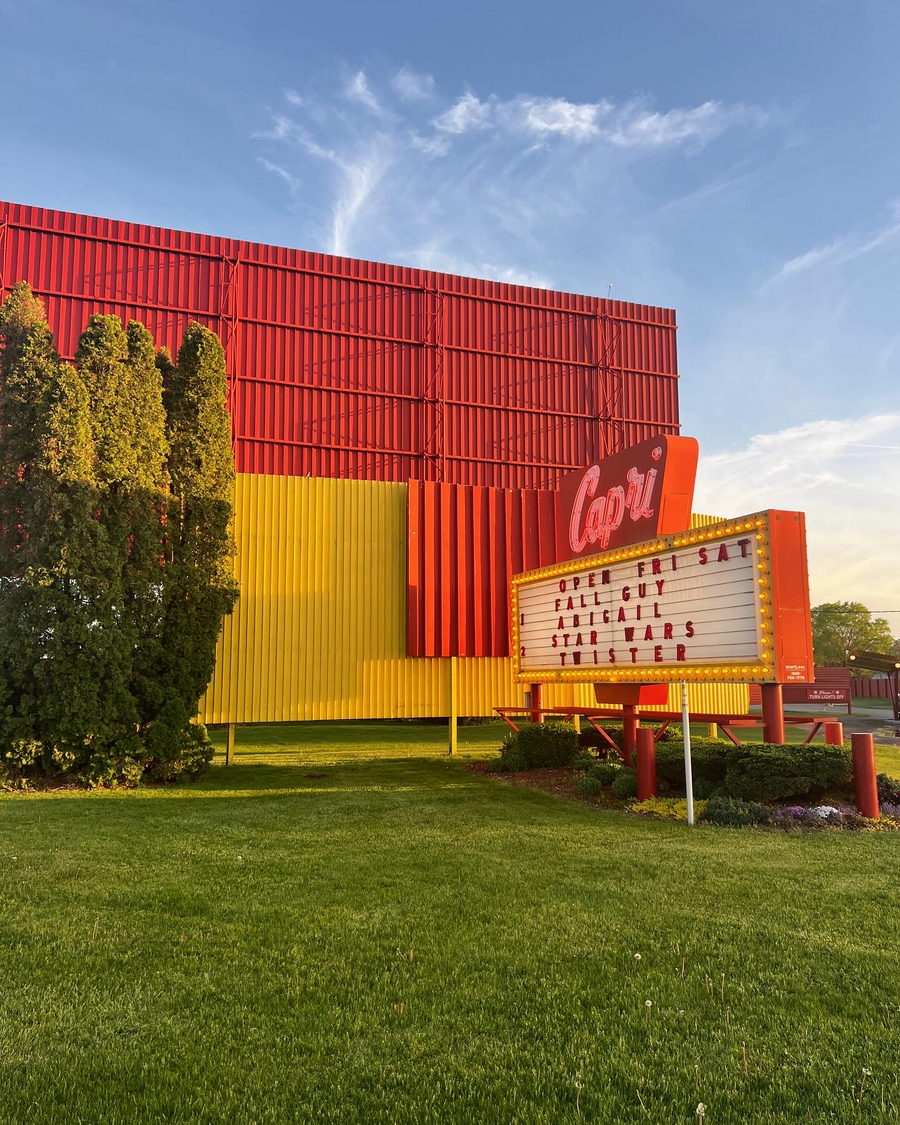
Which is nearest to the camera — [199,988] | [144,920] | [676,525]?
[199,988]

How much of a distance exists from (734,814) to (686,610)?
2.69 m

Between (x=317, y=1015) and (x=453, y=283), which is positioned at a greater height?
(x=453, y=283)

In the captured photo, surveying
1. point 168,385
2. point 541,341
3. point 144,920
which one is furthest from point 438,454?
point 144,920

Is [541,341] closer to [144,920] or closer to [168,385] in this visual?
[168,385]

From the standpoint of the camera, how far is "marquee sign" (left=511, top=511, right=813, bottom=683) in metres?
8.66

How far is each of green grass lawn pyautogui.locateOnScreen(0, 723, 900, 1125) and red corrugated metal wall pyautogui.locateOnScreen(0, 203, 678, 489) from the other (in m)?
22.4

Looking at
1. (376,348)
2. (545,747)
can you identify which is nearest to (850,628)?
(376,348)

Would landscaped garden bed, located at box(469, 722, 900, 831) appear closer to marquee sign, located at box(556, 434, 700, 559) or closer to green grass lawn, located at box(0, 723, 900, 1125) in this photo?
green grass lawn, located at box(0, 723, 900, 1125)

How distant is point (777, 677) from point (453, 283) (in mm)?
26322

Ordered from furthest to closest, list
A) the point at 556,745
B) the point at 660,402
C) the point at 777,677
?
1. the point at 660,402
2. the point at 556,745
3. the point at 777,677

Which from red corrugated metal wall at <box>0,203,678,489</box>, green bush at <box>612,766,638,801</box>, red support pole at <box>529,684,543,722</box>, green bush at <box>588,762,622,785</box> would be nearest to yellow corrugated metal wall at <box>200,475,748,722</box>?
red support pole at <box>529,684,543,722</box>

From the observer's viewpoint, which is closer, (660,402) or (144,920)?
(144,920)

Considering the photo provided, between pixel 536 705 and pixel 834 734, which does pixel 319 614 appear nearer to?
pixel 536 705

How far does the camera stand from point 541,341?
31.9 meters
